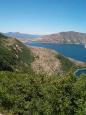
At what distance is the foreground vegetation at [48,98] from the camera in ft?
139

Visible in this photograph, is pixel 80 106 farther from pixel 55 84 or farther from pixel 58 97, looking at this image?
pixel 55 84

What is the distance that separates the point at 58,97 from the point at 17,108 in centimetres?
967

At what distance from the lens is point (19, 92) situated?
58.6 metres

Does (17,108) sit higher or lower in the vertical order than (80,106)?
lower

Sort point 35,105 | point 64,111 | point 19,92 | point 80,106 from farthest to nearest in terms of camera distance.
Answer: point 19,92
point 35,105
point 64,111
point 80,106

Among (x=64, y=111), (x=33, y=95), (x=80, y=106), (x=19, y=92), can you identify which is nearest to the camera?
(x=80, y=106)

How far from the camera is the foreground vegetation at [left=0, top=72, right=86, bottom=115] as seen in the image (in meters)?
42.5

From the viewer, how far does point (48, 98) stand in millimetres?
45906

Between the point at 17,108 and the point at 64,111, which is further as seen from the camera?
the point at 17,108

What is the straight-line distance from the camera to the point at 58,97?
45000 millimetres

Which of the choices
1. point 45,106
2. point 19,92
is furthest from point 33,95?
point 45,106

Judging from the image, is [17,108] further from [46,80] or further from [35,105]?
[46,80]

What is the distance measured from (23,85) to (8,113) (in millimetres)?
14479

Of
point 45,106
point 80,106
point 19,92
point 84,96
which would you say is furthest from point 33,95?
point 80,106
